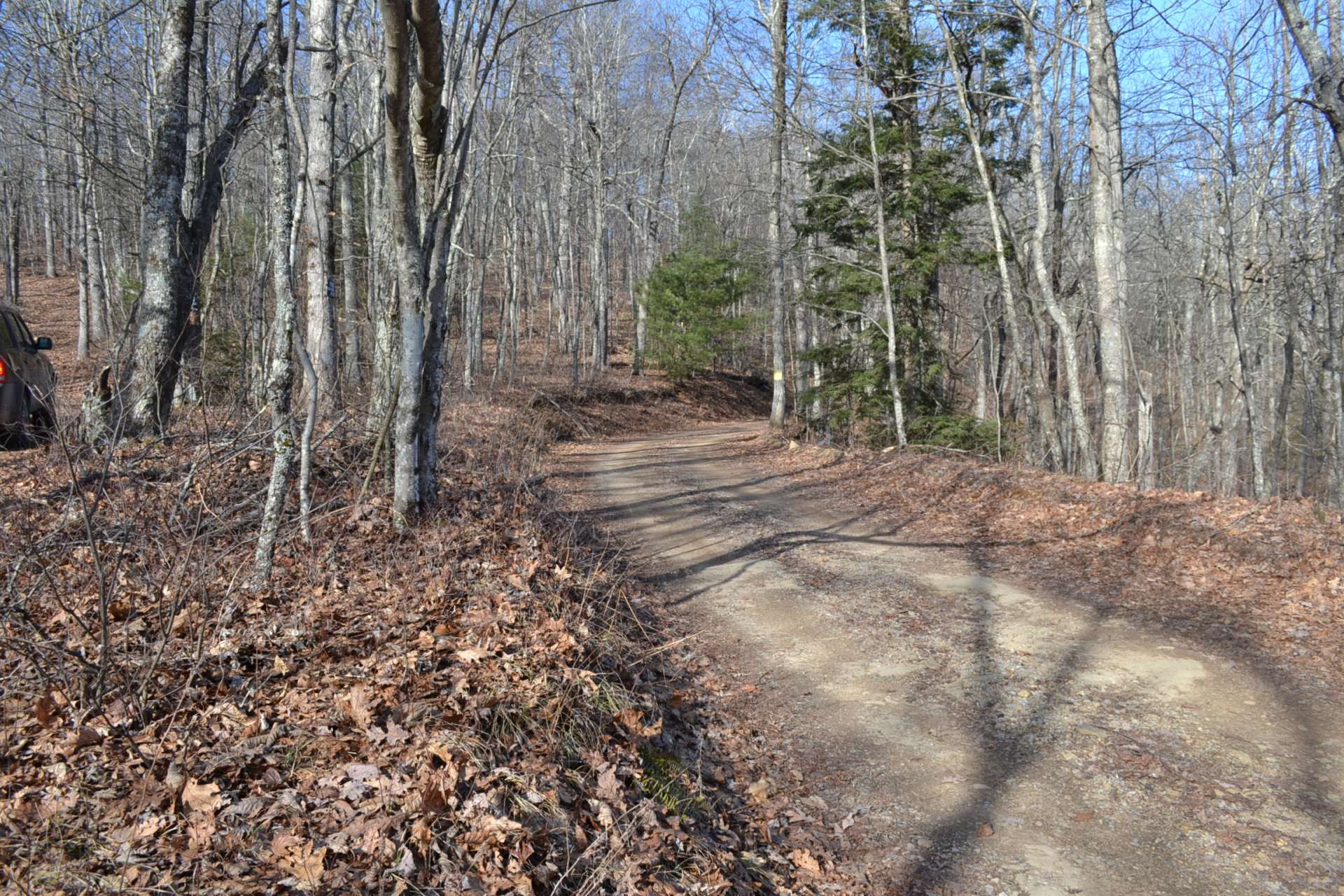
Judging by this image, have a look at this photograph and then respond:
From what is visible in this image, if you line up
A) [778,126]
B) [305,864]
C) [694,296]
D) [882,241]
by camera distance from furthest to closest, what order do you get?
[694,296], [778,126], [882,241], [305,864]

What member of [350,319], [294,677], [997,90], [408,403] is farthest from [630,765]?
[997,90]

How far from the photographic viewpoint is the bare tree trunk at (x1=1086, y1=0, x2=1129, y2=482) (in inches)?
407

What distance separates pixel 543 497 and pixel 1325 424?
28861 millimetres

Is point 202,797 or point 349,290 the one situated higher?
point 349,290

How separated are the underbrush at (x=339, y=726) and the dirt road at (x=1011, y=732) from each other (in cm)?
57

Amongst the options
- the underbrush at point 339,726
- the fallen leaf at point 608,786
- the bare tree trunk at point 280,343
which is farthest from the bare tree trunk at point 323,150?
the fallen leaf at point 608,786

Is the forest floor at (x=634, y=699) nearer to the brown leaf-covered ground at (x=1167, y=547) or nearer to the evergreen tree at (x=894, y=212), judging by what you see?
the brown leaf-covered ground at (x=1167, y=547)

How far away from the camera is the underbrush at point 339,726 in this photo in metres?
2.97

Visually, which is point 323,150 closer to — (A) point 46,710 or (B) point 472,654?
(B) point 472,654

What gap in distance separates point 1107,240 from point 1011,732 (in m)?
8.21

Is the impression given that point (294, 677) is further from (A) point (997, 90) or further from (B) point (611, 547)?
(A) point (997, 90)

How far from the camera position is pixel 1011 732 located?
4770mm

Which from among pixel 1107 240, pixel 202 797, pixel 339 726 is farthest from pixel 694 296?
pixel 202 797

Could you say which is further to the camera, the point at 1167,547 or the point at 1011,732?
the point at 1167,547
